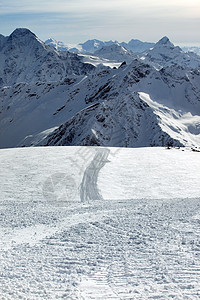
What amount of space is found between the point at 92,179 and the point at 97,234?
9021 millimetres

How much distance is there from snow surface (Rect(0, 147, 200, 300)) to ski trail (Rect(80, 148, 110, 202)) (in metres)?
0.06

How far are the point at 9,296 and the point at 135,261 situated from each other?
3.20m

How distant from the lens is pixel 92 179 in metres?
18.8

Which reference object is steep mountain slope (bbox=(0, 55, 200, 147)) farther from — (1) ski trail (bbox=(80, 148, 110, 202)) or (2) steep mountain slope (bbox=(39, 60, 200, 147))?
(1) ski trail (bbox=(80, 148, 110, 202))

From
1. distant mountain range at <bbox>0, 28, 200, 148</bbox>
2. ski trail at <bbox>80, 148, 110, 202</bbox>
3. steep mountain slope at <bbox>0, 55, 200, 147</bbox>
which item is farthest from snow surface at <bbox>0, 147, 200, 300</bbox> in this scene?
steep mountain slope at <bbox>0, 55, 200, 147</bbox>

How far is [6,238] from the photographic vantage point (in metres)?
9.86

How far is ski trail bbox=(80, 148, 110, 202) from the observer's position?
1633 centimetres

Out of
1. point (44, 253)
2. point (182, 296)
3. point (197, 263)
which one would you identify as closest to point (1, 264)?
point (44, 253)

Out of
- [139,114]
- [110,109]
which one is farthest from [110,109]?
[139,114]

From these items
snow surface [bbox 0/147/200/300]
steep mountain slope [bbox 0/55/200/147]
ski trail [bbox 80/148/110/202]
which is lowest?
steep mountain slope [bbox 0/55/200/147]

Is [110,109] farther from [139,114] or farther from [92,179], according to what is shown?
[92,179]

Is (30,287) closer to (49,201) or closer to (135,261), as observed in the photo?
(135,261)

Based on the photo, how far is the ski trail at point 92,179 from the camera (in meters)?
16.3

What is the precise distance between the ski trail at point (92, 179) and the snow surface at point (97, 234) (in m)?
0.06
